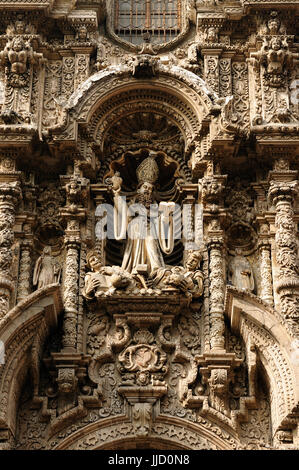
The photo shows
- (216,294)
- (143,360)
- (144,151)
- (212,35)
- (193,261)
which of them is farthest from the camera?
(212,35)

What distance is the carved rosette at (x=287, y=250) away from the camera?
601 inches

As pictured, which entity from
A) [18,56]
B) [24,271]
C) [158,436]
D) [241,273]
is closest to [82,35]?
[18,56]

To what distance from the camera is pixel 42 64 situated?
1772 centimetres

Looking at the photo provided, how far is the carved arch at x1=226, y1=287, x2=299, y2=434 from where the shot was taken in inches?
570

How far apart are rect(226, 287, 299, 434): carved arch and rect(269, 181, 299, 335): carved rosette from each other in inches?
10.6

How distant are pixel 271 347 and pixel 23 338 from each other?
3.47 m

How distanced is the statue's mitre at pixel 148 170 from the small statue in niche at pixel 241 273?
1.89 m

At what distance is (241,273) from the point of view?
16.2 m

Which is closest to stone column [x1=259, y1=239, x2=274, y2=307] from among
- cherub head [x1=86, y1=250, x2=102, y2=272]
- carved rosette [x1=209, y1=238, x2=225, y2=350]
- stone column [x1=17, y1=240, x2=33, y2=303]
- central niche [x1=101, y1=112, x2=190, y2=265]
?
carved rosette [x1=209, y1=238, x2=225, y2=350]

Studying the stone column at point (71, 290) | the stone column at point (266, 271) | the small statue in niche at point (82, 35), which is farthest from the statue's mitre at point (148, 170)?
the small statue in niche at point (82, 35)

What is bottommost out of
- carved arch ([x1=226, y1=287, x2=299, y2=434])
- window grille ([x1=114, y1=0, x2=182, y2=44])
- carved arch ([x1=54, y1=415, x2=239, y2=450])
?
carved arch ([x1=54, y1=415, x2=239, y2=450])

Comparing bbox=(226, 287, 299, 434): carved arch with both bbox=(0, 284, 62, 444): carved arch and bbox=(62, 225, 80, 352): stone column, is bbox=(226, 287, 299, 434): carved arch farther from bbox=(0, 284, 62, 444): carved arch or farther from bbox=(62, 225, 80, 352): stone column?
bbox=(0, 284, 62, 444): carved arch

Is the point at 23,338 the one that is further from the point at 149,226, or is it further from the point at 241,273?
the point at 241,273

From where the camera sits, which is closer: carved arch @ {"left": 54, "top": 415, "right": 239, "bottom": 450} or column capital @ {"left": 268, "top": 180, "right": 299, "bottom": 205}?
carved arch @ {"left": 54, "top": 415, "right": 239, "bottom": 450}
